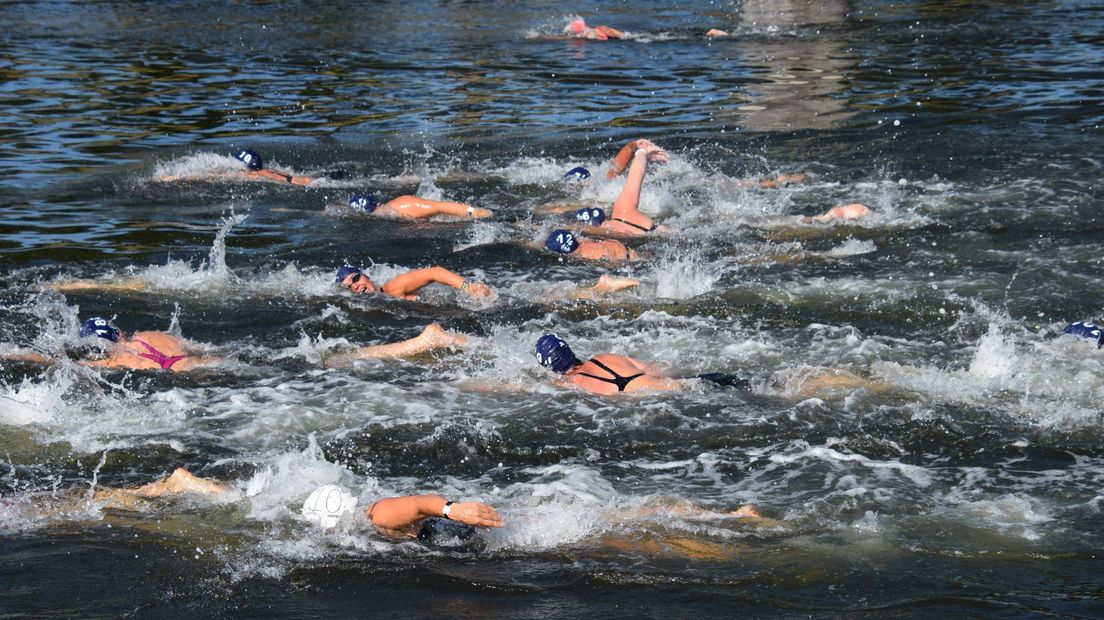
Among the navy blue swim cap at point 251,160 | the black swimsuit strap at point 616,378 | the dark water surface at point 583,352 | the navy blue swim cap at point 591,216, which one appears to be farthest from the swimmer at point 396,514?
the navy blue swim cap at point 251,160

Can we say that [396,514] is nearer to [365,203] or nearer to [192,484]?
[192,484]

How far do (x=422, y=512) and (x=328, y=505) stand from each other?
68 centimetres

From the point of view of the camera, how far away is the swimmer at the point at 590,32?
1320 inches

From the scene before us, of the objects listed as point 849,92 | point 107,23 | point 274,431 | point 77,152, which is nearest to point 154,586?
point 274,431

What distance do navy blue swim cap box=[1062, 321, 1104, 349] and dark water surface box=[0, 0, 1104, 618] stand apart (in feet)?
0.37

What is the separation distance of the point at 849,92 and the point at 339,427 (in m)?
16.8

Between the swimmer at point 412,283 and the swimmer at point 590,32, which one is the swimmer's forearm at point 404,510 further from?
the swimmer at point 590,32

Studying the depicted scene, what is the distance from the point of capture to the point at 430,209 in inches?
620

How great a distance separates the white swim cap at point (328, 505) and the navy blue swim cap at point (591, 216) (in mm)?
7647

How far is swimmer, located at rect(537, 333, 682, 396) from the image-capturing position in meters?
9.91

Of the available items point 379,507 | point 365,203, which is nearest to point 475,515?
point 379,507

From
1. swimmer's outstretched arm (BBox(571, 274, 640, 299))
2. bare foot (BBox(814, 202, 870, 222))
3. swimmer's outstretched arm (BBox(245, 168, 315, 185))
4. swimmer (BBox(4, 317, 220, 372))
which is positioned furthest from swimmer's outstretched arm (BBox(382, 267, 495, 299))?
swimmer's outstretched arm (BBox(245, 168, 315, 185))

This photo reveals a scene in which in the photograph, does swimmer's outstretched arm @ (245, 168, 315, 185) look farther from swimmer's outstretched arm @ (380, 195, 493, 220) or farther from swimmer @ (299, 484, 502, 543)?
swimmer @ (299, 484, 502, 543)

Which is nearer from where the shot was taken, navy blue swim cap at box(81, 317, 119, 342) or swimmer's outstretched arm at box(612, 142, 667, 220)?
navy blue swim cap at box(81, 317, 119, 342)
